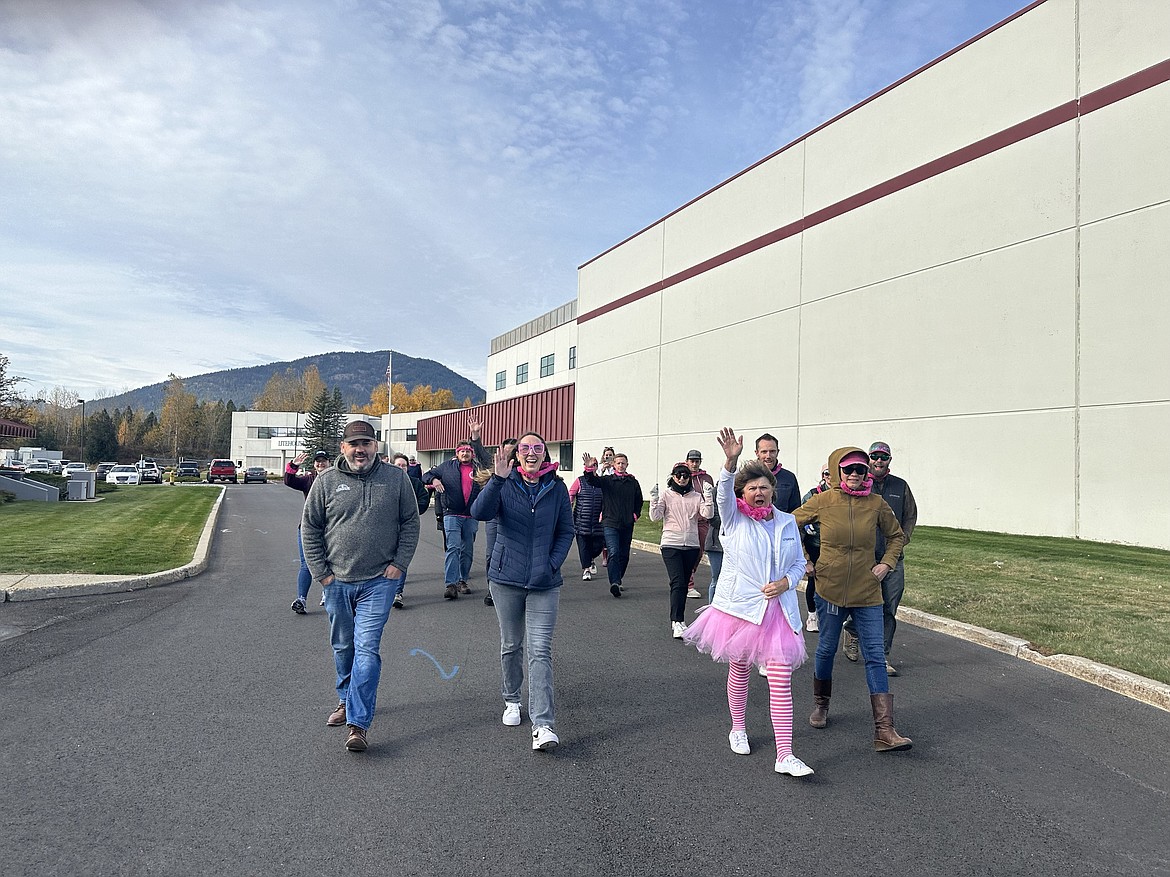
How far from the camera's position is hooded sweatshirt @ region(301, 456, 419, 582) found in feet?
16.2

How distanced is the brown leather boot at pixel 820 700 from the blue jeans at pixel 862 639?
47 millimetres

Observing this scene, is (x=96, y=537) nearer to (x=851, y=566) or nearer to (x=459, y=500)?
(x=459, y=500)

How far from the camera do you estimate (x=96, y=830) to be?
3539mm

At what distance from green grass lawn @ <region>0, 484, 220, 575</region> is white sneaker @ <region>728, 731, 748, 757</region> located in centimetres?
973

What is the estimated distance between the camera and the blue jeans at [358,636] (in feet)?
15.4

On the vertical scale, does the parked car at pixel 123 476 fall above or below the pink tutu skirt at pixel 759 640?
below

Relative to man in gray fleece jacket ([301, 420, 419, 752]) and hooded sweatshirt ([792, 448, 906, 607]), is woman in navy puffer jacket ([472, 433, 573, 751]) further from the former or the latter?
hooded sweatshirt ([792, 448, 906, 607])

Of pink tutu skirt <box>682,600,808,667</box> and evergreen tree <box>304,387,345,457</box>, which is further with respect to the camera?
evergreen tree <box>304,387,345,457</box>

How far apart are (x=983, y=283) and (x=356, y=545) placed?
17890 mm

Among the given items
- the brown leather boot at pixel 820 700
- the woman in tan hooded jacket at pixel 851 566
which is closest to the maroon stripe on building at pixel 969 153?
the woman in tan hooded jacket at pixel 851 566

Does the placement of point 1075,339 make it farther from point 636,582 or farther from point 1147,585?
point 636,582

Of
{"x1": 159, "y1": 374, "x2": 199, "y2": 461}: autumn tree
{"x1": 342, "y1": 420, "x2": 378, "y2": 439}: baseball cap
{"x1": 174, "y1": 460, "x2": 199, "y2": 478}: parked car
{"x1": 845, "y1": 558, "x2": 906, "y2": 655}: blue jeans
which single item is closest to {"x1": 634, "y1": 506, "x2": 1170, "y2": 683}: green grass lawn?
{"x1": 845, "y1": 558, "x2": 906, "y2": 655}: blue jeans

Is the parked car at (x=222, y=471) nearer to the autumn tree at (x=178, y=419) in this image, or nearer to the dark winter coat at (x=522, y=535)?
the dark winter coat at (x=522, y=535)

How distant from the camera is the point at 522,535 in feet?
16.4
